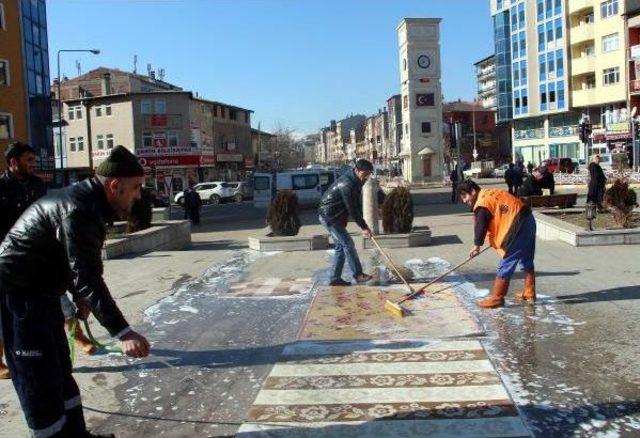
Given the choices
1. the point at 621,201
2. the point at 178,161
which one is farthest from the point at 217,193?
the point at 621,201

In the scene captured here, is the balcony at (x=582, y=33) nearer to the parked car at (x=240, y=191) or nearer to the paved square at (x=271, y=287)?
the parked car at (x=240, y=191)

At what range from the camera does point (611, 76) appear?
59094 millimetres

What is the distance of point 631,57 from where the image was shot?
184ft

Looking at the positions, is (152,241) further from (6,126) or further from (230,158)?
(230,158)

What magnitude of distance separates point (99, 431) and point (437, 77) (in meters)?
52.8

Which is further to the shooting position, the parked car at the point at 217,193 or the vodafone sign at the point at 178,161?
the vodafone sign at the point at 178,161

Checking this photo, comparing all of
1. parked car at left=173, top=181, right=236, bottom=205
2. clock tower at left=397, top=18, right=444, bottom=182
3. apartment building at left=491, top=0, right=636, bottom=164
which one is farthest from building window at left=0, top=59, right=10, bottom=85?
apartment building at left=491, top=0, right=636, bottom=164

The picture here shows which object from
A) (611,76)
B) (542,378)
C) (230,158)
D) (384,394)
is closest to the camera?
(384,394)

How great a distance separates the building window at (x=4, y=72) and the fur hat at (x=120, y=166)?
35.7m

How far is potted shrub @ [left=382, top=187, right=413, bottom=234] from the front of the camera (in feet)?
44.8

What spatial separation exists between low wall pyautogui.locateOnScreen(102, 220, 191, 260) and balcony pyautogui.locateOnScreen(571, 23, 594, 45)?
181ft

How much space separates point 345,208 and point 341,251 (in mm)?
573

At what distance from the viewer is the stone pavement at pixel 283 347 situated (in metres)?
4.46

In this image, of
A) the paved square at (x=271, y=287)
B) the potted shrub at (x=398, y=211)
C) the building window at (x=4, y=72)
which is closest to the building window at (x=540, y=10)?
the building window at (x=4, y=72)
